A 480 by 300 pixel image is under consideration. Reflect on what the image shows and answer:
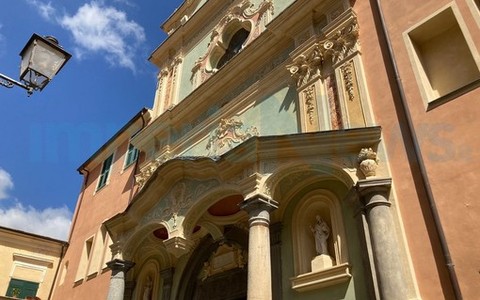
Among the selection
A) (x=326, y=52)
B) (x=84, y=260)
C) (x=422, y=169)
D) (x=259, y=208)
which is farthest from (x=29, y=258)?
(x=422, y=169)

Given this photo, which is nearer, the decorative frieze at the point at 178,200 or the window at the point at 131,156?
the decorative frieze at the point at 178,200

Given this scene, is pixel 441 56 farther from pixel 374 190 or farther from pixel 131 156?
pixel 131 156

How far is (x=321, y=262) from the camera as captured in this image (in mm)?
7207

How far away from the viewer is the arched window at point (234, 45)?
14242 mm

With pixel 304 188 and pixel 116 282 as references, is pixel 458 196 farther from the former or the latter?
pixel 116 282

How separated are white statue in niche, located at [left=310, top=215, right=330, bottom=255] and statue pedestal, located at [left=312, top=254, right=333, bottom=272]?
105 millimetres

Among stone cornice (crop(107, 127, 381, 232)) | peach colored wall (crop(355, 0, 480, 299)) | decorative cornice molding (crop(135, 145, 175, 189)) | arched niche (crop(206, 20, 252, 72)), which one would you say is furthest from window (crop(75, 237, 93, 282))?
peach colored wall (crop(355, 0, 480, 299))

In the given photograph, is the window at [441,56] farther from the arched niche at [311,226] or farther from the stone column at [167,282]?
the stone column at [167,282]

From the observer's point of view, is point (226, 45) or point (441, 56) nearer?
point (441, 56)

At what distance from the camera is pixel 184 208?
9.02 meters

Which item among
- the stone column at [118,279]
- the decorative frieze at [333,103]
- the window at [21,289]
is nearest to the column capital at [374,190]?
the decorative frieze at [333,103]

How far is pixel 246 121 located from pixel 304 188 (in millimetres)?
3416

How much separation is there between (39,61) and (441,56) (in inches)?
266

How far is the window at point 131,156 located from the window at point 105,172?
59.7 inches
